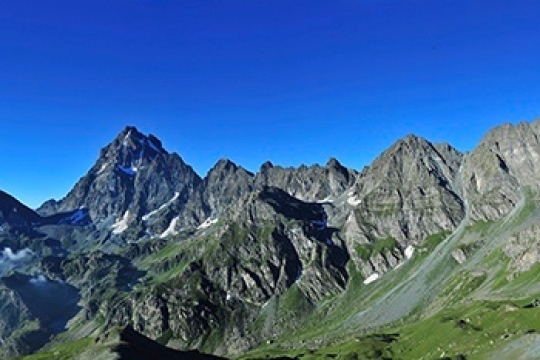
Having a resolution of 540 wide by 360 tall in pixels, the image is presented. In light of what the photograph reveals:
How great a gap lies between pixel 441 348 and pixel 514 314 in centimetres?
2962

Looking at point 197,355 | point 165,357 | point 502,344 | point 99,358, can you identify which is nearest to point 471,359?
point 502,344

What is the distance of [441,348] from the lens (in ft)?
650

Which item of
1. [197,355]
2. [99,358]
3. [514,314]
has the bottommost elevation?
[514,314]

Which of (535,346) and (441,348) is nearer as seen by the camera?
(535,346)

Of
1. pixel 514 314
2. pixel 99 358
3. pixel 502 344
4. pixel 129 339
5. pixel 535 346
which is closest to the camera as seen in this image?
pixel 99 358

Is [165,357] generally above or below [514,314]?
above

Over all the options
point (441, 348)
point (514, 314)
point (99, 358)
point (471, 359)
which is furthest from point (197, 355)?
point (514, 314)

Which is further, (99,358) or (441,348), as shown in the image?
(441,348)

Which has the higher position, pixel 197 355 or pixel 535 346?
pixel 197 355

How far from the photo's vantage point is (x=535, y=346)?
413 feet

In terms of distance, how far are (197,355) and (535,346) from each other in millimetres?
82514

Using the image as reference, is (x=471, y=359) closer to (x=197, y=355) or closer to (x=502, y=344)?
(x=502, y=344)

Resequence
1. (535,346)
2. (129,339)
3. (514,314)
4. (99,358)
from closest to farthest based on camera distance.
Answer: (99,358) → (535,346) → (129,339) → (514,314)

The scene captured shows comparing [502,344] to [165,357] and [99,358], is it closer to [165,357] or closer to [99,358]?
[165,357]
